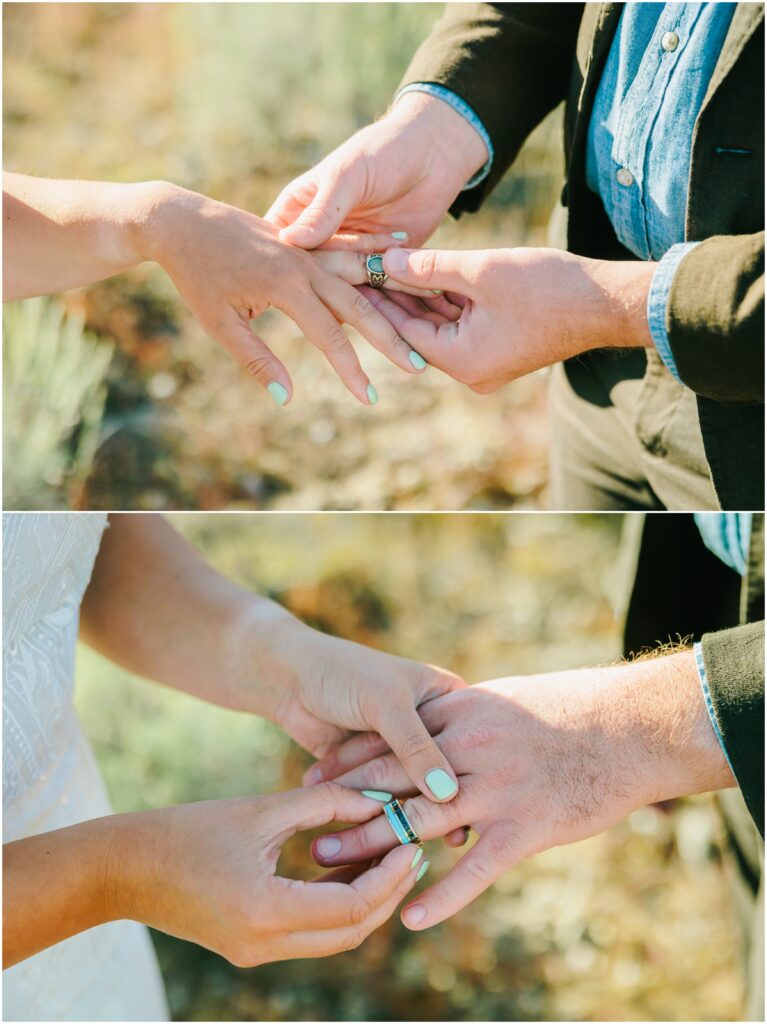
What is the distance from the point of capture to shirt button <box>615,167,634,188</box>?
1.71m

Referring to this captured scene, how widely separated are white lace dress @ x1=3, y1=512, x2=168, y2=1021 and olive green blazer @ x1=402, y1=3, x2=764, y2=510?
1.11 m

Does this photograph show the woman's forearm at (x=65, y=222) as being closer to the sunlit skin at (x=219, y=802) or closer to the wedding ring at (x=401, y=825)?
the sunlit skin at (x=219, y=802)

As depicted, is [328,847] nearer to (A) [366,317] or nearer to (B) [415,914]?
(B) [415,914]

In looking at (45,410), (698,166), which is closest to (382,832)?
(698,166)

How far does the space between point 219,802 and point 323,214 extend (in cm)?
115

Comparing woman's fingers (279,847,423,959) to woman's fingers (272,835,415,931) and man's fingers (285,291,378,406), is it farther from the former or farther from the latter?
man's fingers (285,291,378,406)

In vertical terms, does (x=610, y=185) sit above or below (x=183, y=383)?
above

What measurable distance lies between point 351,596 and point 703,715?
2.31 metres

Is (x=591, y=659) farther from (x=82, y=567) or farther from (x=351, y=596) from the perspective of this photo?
(x=82, y=567)


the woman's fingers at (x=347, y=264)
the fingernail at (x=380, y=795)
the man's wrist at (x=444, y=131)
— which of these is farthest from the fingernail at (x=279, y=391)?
the fingernail at (x=380, y=795)

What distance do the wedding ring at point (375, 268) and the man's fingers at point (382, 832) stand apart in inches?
40.6

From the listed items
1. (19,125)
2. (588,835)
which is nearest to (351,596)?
(588,835)

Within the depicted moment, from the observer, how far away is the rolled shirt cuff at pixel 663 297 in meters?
1.50

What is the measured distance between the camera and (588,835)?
5.31 ft
